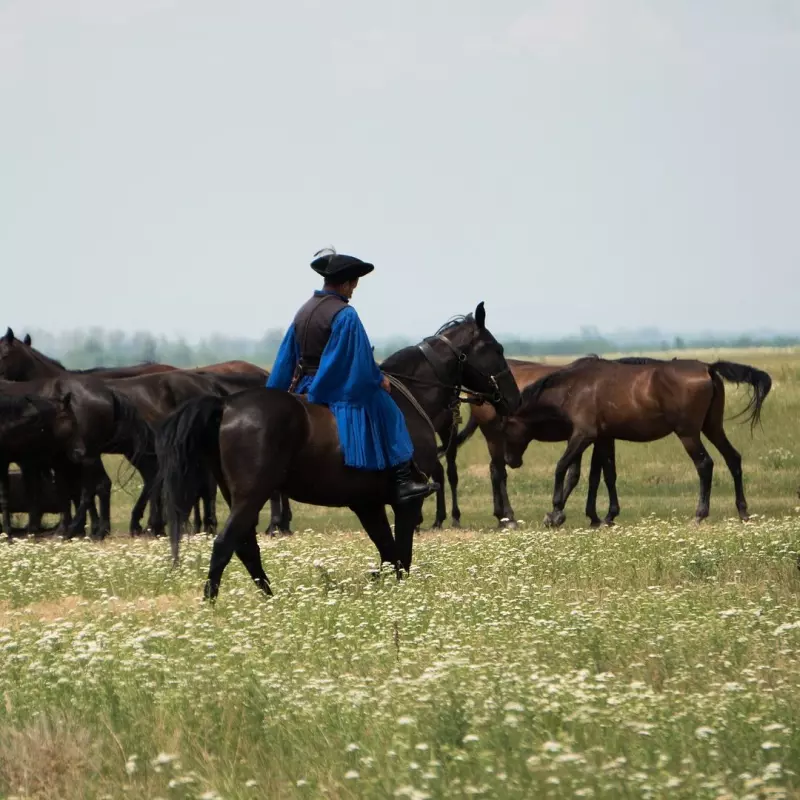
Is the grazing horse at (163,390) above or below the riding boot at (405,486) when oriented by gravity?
above

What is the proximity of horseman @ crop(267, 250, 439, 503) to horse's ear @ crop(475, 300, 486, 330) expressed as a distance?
4.13ft

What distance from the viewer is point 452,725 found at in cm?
618

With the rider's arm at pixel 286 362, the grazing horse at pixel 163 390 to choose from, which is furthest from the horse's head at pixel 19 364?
the rider's arm at pixel 286 362

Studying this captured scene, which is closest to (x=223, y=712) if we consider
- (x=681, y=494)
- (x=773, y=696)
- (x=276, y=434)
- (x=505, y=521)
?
(x=773, y=696)

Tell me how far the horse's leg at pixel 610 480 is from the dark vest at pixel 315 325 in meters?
9.47

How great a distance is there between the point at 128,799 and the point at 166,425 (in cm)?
468

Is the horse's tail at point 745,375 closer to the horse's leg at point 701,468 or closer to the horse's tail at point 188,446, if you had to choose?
the horse's leg at point 701,468

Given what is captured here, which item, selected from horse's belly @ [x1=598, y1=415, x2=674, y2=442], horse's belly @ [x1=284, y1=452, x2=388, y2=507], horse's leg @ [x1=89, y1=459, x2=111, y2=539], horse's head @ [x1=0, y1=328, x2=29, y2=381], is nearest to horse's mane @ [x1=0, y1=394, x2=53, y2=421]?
horse's leg @ [x1=89, y1=459, x2=111, y2=539]

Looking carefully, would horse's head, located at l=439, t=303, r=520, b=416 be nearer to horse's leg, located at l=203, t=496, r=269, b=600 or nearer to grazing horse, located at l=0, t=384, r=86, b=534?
horse's leg, located at l=203, t=496, r=269, b=600

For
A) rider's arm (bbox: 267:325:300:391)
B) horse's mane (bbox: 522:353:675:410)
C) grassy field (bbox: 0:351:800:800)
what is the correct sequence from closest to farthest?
grassy field (bbox: 0:351:800:800) → rider's arm (bbox: 267:325:300:391) → horse's mane (bbox: 522:353:675:410)

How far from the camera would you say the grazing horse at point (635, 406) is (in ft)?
65.1

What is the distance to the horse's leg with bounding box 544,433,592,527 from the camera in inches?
769

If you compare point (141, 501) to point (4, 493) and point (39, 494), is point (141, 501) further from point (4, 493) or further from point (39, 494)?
point (4, 493)

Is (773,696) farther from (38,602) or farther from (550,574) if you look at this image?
(38,602)
